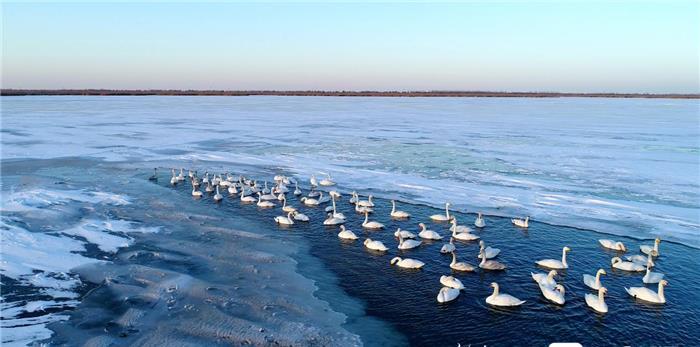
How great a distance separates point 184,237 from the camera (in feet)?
44.5

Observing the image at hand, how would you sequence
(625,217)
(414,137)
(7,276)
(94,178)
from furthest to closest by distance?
(414,137), (94,178), (625,217), (7,276)

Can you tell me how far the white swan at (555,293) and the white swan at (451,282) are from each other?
5.12 ft

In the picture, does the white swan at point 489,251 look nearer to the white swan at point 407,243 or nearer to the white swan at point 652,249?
the white swan at point 407,243

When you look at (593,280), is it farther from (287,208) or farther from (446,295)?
(287,208)

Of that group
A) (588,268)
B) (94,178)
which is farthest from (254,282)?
(94,178)

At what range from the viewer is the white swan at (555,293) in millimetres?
9969

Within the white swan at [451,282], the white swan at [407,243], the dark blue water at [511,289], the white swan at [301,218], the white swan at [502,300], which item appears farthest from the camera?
the white swan at [301,218]

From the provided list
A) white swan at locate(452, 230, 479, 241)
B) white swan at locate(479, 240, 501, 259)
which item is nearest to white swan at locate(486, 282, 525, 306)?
white swan at locate(479, 240, 501, 259)

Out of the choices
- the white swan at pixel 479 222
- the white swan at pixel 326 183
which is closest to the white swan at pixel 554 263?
the white swan at pixel 479 222

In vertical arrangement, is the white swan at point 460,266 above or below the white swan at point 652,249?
below

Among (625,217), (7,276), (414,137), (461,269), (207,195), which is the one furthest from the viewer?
(414,137)

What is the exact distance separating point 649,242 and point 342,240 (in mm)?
7749

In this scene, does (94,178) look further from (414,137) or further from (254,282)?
(414,137)

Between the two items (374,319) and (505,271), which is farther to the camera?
(505,271)
